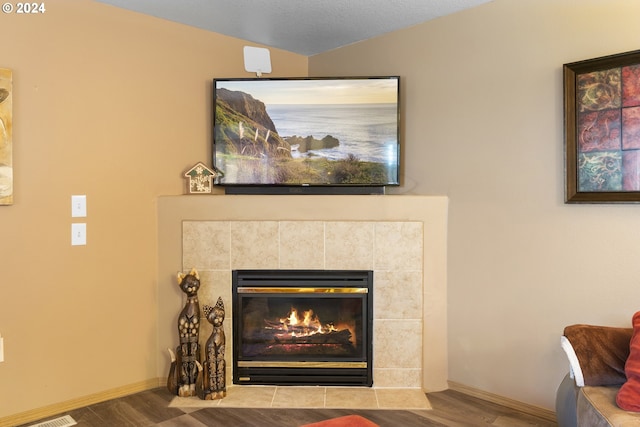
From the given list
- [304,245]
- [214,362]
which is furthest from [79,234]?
[304,245]

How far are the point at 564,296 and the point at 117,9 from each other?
3.19 meters

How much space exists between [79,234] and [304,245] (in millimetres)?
1376

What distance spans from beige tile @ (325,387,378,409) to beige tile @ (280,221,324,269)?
80 centimetres

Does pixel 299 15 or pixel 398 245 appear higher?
pixel 299 15

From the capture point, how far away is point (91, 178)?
2.92m

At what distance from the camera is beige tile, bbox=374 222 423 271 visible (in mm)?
3098

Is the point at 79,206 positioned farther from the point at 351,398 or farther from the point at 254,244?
the point at 351,398

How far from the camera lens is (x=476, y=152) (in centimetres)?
302

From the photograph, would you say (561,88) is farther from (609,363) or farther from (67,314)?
(67,314)

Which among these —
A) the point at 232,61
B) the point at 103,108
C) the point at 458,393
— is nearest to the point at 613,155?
the point at 458,393

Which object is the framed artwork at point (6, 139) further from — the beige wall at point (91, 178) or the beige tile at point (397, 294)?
the beige tile at point (397, 294)

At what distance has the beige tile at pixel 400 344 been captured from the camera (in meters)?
3.10

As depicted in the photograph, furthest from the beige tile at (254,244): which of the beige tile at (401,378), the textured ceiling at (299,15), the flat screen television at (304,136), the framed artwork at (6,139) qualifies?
the textured ceiling at (299,15)

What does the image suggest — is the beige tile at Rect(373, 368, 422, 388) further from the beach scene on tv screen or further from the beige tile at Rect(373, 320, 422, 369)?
the beach scene on tv screen
